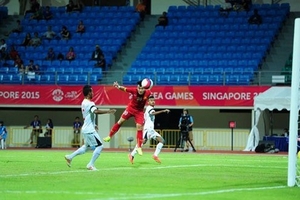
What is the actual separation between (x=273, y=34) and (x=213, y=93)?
21.4ft

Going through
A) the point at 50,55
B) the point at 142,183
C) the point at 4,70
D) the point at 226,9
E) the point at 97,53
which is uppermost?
the point at 226,9

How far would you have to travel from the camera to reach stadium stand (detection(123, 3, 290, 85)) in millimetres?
44344

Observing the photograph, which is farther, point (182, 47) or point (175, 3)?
point (175, 3)

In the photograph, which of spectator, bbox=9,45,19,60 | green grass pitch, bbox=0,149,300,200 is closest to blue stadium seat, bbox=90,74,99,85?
spectator, bbox=9,45,19,60

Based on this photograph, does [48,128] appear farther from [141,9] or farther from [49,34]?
[141,9]

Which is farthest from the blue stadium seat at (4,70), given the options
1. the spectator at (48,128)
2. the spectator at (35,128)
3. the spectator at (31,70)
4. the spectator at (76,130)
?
the spectator at (76,130)

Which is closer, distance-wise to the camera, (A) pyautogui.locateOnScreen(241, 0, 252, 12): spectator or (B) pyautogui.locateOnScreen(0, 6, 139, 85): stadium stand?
(B) pyautogui.locateOnScreen(0, 6, 139, 85): stadium stand

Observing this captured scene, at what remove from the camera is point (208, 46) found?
47281mm

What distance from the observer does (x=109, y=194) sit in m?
A: 14.5

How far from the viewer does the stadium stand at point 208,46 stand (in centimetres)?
4434

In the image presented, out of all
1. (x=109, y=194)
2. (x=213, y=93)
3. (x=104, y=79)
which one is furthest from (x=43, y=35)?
(x=109, y=194)

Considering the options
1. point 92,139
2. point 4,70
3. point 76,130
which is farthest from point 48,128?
point 92,139

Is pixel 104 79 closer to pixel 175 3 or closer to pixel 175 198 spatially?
pixel 175 3

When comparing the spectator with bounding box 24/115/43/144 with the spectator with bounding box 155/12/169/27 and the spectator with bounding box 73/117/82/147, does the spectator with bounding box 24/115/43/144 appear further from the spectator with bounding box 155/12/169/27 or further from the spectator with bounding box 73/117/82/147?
the spectator with bounding box 155/12/169/27
